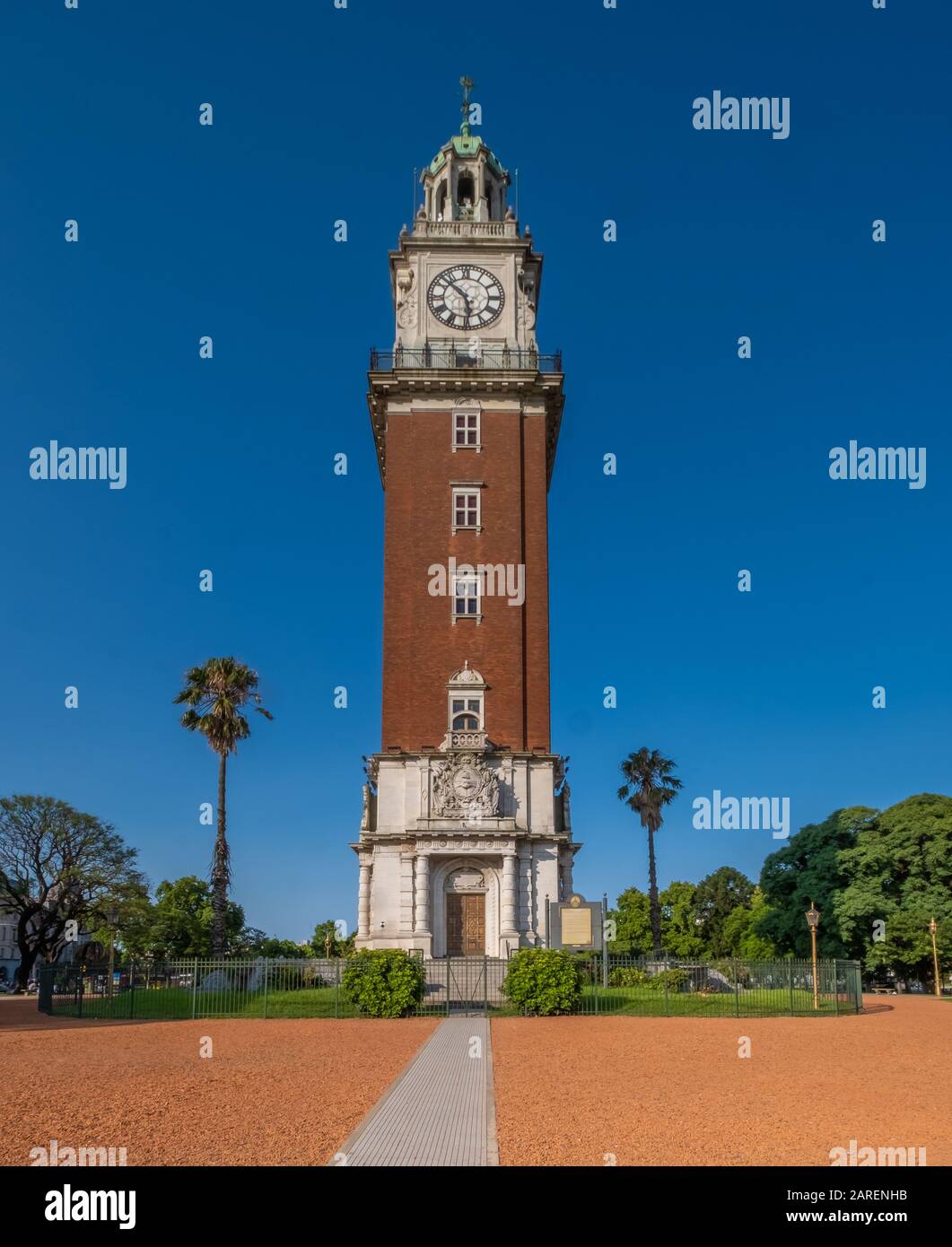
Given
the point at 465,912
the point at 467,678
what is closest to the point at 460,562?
the point at 467,678

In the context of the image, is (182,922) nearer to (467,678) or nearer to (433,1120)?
(467,678)

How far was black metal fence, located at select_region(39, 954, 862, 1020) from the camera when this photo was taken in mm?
33375

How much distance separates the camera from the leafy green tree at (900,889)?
5669cm

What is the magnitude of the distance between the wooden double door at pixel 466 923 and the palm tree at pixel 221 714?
1033 centimetres

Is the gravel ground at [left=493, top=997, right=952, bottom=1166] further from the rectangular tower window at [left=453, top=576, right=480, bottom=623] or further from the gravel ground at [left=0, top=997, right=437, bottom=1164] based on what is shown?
the rectangular tower window at [left=453, top=576, right=480, bottom=623]

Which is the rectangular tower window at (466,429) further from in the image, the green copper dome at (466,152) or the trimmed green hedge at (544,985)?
the trimmed green hedge at (544,985)

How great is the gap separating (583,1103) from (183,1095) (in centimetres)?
572

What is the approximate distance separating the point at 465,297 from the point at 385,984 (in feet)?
109

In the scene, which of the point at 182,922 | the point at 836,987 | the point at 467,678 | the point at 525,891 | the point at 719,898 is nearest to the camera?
the point at 836,987

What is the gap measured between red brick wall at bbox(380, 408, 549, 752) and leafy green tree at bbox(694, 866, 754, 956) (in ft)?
198

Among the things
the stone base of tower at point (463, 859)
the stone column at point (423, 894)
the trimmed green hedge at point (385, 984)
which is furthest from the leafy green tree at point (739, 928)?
the trimmed green hedge at point (385, 984)

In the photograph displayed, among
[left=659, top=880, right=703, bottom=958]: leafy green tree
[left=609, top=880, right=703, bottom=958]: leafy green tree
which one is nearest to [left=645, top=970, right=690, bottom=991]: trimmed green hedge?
[left=609, top=880, right=703, bottom=958]: leafy green tree

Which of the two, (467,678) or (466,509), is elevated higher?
(466,509)

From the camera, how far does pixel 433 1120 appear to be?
1359cm
